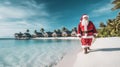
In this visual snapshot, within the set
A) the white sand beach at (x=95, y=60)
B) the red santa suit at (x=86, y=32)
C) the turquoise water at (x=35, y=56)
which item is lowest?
the turquoise water at (x=35, y=56)

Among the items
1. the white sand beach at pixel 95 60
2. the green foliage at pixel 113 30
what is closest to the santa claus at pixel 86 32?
the white sand beach at pixel 95 60

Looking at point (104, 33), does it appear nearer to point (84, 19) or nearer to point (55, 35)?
point (84, 19)

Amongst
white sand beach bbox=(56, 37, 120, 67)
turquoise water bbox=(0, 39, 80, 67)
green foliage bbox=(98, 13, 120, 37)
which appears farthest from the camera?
green foliage bbox=(98, 13, 120, 37)

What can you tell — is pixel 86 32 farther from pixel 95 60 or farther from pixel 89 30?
pixel 95 60

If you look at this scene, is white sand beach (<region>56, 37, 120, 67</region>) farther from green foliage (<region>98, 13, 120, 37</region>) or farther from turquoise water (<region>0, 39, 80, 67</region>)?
green foliage (<region>98, 13, 120, 37</region>)

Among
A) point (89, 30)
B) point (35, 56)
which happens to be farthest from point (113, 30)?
point (89, 30)

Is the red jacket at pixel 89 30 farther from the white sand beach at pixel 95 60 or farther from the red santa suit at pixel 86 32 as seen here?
the white sand beach at pixel 95 60

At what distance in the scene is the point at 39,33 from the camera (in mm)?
162375

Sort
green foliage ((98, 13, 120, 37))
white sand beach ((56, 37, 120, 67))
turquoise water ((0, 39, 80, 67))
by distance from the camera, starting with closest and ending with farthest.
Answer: white sand beach ((56, 37, 120, 67))
turquoise water ((0, 39, 80, 67))
green foliage ((98, 13, 120, 37))

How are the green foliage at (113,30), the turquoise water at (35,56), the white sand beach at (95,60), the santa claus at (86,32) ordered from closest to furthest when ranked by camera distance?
the white sand beach at (95,60) < the santa claus at (86,32) < the turquoise water at (35,56) < the green foliage at (113,30)

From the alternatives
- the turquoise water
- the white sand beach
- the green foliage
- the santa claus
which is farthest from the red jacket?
the green foliage

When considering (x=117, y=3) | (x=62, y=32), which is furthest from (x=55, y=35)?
(x=117, y=3)

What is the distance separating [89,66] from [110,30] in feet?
94.3

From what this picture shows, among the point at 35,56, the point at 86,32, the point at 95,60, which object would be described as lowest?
the point at 35,56
